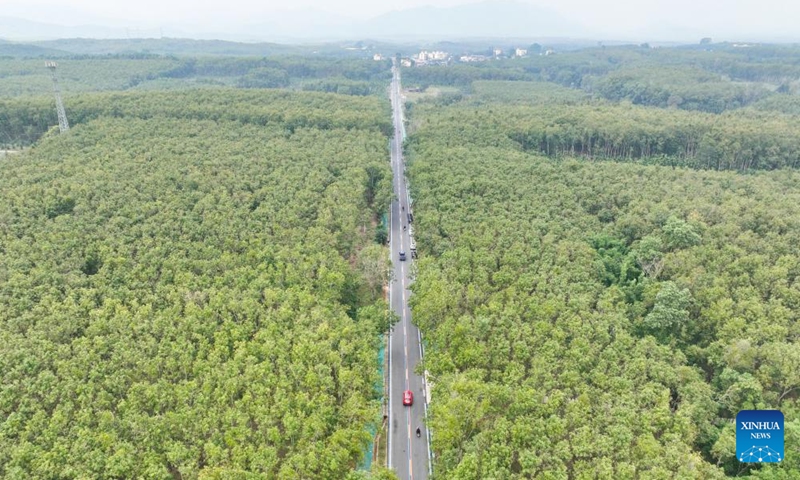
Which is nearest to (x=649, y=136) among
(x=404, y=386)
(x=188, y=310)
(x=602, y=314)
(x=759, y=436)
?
(x=602, y=314)

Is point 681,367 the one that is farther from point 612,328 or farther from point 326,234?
point 326,234

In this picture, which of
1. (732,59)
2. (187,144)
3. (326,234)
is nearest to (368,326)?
(326,234)

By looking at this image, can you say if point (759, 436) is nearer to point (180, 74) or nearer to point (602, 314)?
point (602, 314)

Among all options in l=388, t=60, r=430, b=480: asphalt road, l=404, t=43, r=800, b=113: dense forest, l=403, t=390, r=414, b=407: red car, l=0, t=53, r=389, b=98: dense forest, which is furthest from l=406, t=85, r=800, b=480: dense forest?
l=0, t=53, r=389, b=98: dense forest

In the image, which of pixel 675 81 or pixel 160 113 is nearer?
pixel 160 113

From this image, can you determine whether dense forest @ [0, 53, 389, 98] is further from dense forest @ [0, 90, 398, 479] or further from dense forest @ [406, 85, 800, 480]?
dense forest @ [406, 85, 800, 480]
